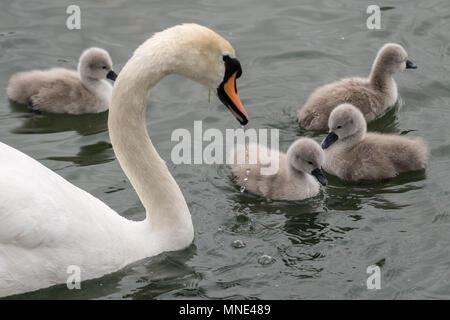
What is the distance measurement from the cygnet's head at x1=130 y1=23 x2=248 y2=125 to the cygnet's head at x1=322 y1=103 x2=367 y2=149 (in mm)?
2280

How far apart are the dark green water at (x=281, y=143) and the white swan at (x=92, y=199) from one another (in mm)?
204

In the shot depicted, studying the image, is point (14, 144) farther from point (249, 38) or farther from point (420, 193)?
point (420, 193)

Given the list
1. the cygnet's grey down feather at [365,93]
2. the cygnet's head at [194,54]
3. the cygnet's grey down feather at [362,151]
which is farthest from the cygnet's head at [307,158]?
the cygnet's head at [194,54]

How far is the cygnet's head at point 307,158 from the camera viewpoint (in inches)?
336

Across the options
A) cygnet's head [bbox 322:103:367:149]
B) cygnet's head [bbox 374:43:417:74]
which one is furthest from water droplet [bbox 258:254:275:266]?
cygnet's head [bbox 374:43:417:74]

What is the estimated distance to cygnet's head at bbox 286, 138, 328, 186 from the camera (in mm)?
8523

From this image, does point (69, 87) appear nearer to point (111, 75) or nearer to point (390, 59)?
point (111, 75)

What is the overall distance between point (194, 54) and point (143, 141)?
892mm

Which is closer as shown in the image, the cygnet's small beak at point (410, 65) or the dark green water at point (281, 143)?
the dark green water at point (281, 143)

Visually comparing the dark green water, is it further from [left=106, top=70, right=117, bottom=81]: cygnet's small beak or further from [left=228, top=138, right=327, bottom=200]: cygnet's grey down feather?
[left=106, top=70, right=117, bottom=81]: cygnet's small beak

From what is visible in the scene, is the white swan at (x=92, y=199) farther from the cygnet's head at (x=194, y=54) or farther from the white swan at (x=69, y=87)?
the white swan at (x=69, y=87)

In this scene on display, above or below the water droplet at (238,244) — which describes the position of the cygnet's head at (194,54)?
above

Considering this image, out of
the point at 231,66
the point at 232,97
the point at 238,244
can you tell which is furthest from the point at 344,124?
the point at 231,66

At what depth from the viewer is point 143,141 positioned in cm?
730
